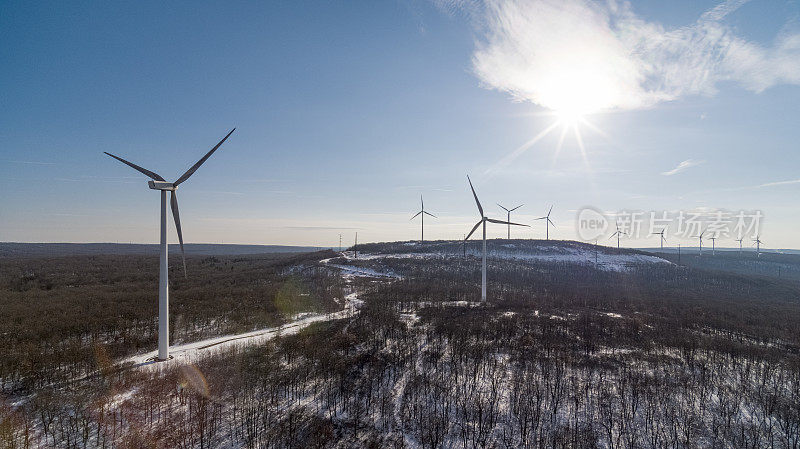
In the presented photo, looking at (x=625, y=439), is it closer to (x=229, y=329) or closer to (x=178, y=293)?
(x=229, y=329)

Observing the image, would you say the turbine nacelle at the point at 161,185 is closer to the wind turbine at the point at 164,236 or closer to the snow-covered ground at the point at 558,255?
the wind turbine at the point at 164,236

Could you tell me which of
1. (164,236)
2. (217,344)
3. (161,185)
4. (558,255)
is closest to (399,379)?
(217,344)

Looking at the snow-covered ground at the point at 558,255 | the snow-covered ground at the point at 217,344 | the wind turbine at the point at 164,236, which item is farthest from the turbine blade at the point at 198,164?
the snow-covered ground at the point at 558,255

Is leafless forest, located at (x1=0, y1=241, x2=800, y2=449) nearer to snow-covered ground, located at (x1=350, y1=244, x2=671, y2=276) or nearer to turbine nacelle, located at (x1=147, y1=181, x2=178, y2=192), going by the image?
turbine nacelle, located at (x1=147, y1=181, x2=178, y2=192)

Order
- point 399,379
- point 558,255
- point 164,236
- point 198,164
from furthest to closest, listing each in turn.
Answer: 1. point 558,255
2. point 198,164
3. point 164,236
4. point 399,379

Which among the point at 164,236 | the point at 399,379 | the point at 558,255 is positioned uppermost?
the point at 164,236

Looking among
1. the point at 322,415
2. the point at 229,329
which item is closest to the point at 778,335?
the point at 322,415

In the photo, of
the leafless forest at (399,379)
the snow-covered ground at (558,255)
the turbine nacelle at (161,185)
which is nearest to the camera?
the leafless forest at (399,379)

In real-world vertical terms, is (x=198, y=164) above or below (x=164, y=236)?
above

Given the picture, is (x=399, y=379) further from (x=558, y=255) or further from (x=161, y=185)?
(x=558, y=255)
